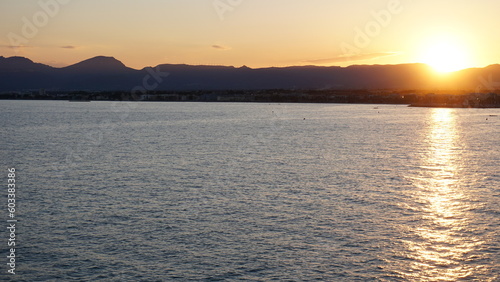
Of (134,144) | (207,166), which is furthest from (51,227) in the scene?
(134,144)

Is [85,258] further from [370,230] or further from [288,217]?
[370,230]

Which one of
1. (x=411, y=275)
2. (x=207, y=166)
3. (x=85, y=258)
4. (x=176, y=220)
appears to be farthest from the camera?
(x=207, y=166)

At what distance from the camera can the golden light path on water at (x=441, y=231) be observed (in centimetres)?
1667

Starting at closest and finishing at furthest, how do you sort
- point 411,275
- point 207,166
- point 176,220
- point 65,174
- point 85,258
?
point 411,275 → point 85,258 → point 176,220 → point 65,174 → point 207,166

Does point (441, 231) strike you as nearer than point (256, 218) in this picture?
Yes

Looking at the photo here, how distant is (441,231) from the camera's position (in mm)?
21031

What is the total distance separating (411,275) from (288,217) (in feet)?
25.4

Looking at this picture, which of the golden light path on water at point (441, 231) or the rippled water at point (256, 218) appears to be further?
the rippled water at point (256, 218)

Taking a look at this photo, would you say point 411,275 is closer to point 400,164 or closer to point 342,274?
point 342,274

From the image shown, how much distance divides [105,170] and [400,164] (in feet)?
74.0

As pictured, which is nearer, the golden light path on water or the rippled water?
the golden light path on water

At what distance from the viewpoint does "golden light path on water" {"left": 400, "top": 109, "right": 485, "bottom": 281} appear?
16672 millimetres

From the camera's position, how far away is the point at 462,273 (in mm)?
16375

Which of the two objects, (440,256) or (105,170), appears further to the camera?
(105,170)
